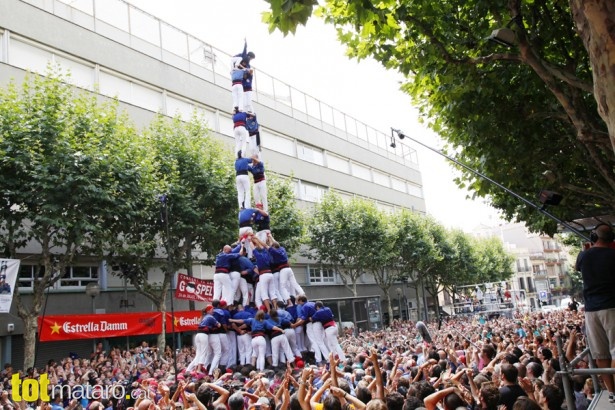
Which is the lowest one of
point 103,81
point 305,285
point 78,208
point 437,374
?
point 437,374

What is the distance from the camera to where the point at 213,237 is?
21.0 m

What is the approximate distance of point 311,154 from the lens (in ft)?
127

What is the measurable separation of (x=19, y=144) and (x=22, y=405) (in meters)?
9.69

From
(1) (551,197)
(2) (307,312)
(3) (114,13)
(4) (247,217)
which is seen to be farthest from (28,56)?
(1) (551,197)

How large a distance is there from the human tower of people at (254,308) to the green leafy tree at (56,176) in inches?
163

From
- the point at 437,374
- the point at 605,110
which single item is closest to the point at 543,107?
the point at 437,374

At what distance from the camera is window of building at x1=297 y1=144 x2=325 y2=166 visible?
1474 inches

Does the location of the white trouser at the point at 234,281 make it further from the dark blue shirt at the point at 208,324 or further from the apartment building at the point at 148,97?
the apartment building at the point at 148,97

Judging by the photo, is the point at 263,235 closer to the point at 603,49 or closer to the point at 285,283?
the point at 285,283

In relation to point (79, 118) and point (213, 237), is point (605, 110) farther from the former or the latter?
point (213, 237)

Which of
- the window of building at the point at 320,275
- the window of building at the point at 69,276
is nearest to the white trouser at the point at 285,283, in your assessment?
the window of building at the point at 69,276

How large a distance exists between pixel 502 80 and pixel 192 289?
12558 millimetres

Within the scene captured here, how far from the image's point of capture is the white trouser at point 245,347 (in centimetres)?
1347

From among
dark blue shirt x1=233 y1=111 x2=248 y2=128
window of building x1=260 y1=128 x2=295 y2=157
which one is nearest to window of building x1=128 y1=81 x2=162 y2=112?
window of building x1=260 y1=128 x2=295 y2=157
